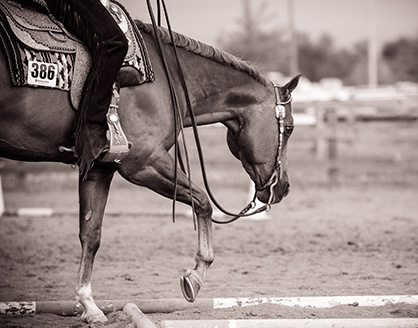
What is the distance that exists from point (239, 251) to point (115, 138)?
3.40 m

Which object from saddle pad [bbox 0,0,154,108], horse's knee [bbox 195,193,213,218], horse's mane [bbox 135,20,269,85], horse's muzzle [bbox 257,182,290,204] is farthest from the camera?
horse's muzzle [bbox 257,182,290,204]

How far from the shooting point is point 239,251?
7.63 m

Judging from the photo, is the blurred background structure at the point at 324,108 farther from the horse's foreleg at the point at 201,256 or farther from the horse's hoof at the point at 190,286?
the horse's hoof at the point at 190,286

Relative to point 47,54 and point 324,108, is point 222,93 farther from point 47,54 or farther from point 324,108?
point 324,108

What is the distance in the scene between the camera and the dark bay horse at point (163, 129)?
4.65 m

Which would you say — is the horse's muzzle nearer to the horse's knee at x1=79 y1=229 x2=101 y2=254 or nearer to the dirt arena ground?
the dirt arena ground

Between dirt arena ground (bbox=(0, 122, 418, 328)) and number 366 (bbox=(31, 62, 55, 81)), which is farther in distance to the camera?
dirt arena ground (bbox=(0, 122, 418, 328))

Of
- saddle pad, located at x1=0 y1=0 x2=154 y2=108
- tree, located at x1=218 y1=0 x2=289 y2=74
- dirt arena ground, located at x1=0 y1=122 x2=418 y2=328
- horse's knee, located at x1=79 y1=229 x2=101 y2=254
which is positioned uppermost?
tree, located at x1=218 y1=0 x2=289 y2=74

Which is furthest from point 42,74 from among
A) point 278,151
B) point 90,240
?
point 278,151

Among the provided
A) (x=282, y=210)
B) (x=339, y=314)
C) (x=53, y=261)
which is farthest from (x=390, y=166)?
(x=339, y=314)

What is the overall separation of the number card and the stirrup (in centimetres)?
42

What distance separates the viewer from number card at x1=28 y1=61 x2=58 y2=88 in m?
4.57

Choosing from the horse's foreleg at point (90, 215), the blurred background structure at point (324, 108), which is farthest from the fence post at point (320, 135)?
the horse's foreleg at point (90, 215)

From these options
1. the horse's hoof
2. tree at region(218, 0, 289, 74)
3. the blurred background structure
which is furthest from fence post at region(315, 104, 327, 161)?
tree at region(218, 0, 289, 74)
